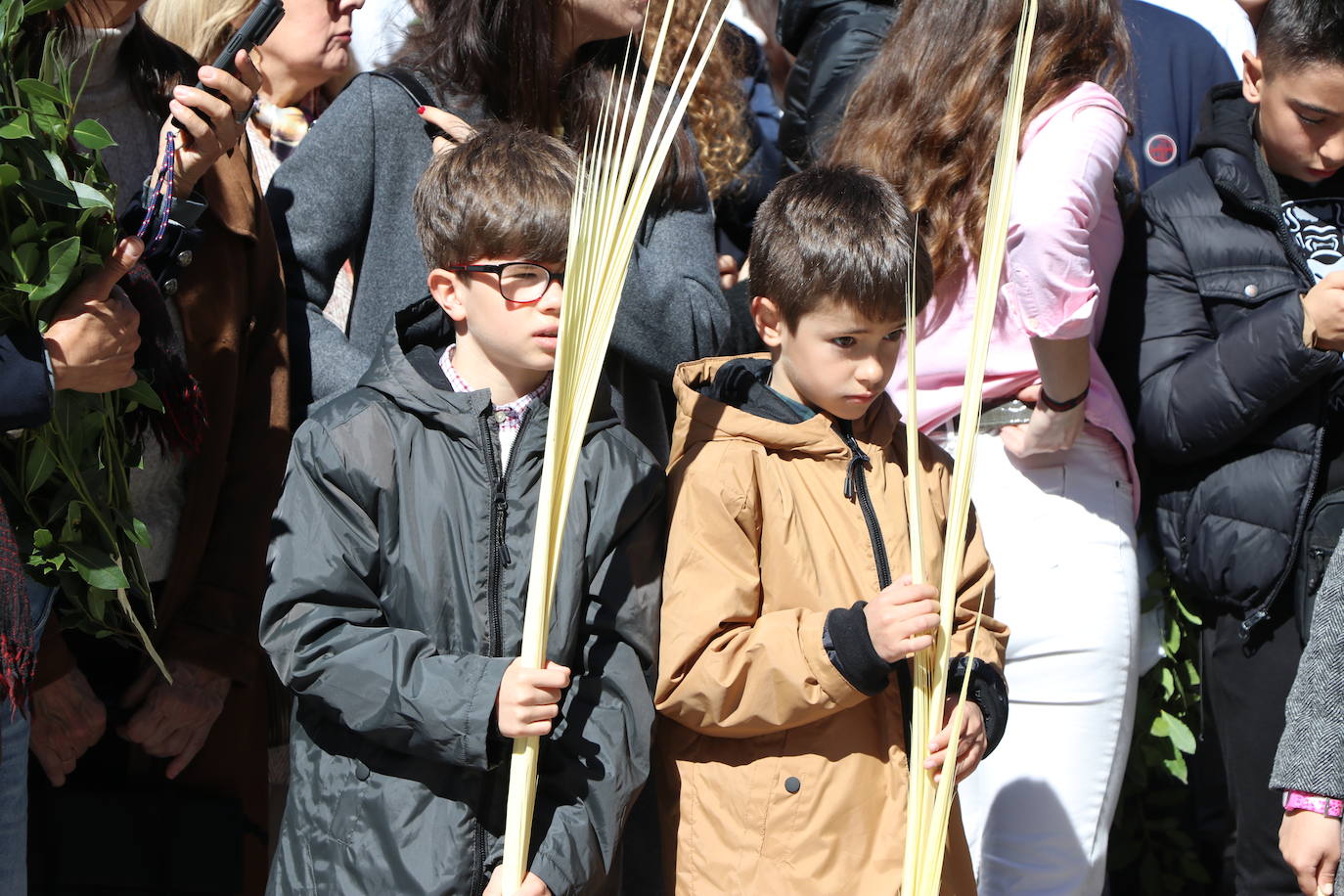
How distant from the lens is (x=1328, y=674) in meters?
2.42

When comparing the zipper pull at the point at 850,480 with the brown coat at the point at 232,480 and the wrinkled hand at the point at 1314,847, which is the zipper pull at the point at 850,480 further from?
the brown coat at the point at 232,480

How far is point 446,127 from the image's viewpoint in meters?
2.78

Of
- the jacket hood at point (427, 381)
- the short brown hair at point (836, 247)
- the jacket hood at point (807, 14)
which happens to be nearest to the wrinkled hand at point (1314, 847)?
the short brown hair at point (836, 247)

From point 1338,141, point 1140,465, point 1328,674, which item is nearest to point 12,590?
point 1328,674

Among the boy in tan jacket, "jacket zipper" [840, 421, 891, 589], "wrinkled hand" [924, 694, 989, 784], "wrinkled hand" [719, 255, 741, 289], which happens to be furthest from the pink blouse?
"wrinkled hand" [924, 694, 989, 784]

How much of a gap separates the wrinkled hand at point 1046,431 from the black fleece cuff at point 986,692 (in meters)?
0.60

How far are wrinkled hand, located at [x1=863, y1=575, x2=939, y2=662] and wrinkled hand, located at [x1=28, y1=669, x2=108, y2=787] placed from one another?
1338mm

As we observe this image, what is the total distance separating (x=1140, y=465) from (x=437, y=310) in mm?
1598

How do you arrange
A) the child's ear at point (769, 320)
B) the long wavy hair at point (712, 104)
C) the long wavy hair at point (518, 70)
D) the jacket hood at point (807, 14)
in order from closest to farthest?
the child's ear at point (769, 320)
the long wavy hair at point (518, 70)
the long wavy hair at point (712, 104)
the jacket hood at point (807, 14)

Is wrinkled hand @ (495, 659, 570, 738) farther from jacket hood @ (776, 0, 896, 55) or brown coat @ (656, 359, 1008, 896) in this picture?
jacket hood @ (776, 0, 896, 55)

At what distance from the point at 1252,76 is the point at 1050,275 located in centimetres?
87

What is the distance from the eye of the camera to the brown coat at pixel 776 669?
2.37 meters

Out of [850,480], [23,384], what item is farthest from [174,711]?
[850,480]

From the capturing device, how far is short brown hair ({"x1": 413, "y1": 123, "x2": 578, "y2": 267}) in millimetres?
2406
